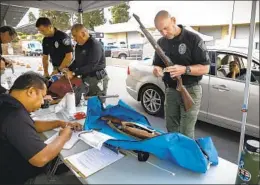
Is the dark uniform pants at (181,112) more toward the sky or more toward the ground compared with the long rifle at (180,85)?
more toward the ground

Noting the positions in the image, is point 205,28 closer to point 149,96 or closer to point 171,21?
point 149,96

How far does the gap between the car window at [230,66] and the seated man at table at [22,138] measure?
8.78 ft

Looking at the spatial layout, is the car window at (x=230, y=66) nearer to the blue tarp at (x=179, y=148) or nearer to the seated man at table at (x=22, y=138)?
the blue tarp at (x=179, y=148)

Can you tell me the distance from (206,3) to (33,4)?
15224mm

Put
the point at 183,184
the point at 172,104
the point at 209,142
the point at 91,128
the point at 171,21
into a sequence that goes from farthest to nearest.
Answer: the point at 172,104
the point at 171,21
the point at 91,128
the point at 209,142
the point at 183,184

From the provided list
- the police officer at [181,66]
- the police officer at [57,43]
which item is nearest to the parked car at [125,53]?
the police officer at [57,43]

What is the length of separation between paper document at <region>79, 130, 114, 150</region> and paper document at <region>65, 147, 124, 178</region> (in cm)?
6

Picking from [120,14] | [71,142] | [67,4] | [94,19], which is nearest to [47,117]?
[71,142]

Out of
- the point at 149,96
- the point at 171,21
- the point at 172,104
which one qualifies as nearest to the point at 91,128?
the point at 172,104

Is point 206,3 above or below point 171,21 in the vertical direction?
above

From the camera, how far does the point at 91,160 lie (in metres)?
1.20

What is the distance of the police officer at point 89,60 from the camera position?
2.88 meters

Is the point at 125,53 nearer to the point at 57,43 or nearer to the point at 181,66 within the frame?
the point at 57,43

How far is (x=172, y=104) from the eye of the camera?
2.16 m
